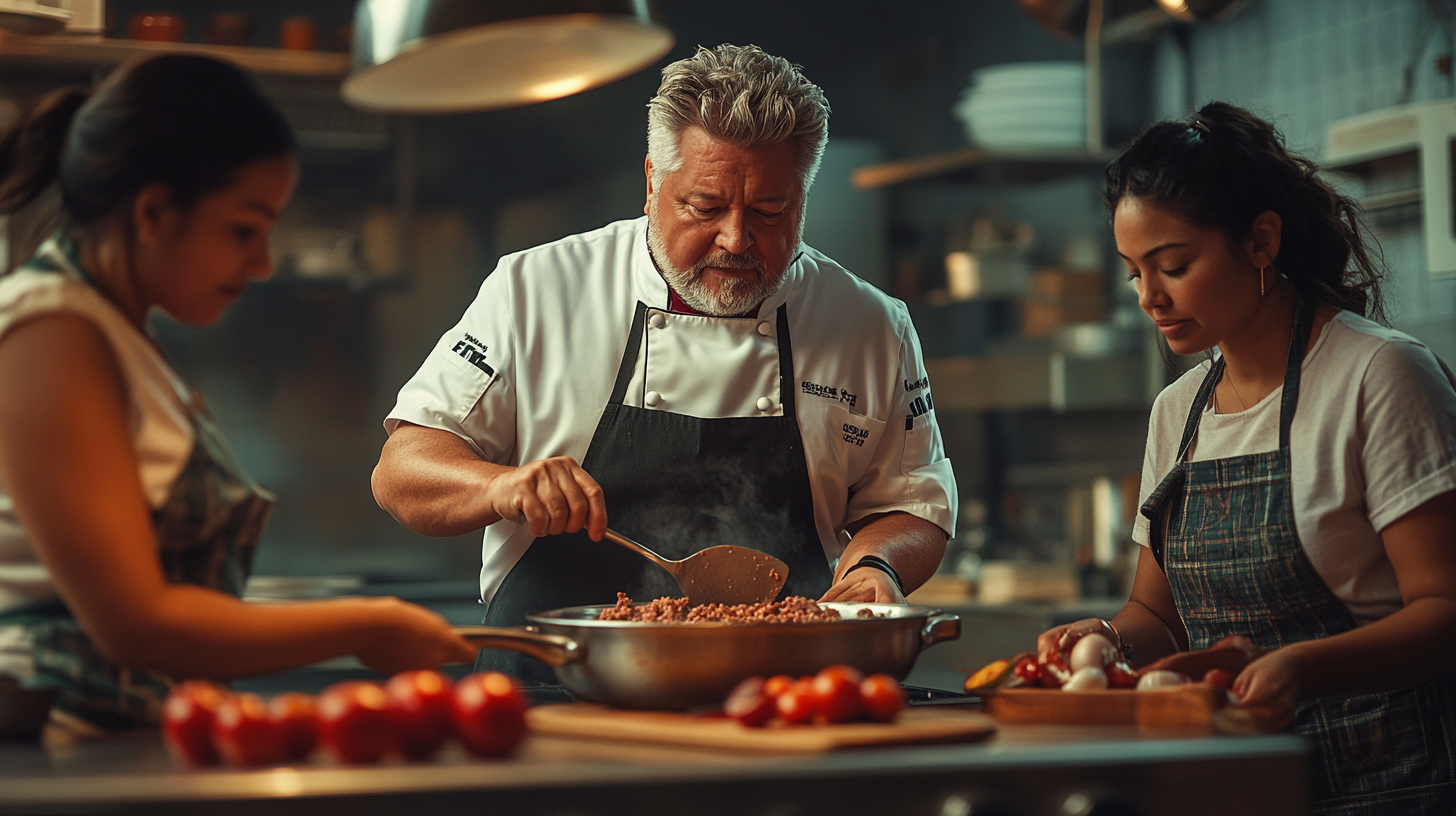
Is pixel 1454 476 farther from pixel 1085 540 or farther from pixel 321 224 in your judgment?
pixel 321 224

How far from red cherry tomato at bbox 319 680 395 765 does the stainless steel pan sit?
0.84 ft

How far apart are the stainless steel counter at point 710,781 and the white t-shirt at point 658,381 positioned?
2.79 ft

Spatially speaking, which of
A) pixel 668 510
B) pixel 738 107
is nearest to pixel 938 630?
pixel 668 510

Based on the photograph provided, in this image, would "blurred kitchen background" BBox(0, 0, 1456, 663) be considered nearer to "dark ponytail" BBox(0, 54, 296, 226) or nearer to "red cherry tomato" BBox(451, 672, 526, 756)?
"dark ponytail" BBox(0, 54, 296, 226)

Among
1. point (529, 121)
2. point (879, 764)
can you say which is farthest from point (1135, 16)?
point (879, 764)

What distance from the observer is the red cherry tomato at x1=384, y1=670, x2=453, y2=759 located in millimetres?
1097

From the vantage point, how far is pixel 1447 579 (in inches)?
60.4

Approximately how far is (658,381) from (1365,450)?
0.98 metres

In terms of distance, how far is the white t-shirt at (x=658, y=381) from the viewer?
81.7 inches

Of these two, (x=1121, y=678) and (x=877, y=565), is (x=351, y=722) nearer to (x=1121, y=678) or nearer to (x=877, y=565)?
(x=1121, y=678)

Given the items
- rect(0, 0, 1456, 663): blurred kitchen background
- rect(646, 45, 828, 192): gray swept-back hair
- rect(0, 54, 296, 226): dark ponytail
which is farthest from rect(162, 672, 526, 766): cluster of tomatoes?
rect(0, 0, 1456, 663): blurred kitchen background

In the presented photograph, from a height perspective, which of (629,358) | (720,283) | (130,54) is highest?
(130,54)

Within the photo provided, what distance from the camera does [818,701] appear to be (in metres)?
1.25

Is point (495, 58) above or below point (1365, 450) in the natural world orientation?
above
